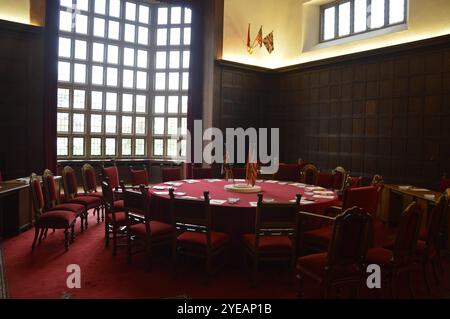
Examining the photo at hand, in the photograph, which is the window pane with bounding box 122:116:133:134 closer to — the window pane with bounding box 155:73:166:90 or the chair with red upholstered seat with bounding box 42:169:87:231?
the window pane with bounding box 155:73:166:90

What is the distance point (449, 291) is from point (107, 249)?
4.13m

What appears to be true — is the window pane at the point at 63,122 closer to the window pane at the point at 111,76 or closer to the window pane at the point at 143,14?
the window pane at the point at 111,76

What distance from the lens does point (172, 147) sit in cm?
1037

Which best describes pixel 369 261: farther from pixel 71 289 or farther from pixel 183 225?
pixel 71 289

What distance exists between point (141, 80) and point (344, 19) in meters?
5.77

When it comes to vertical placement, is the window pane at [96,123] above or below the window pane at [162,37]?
below

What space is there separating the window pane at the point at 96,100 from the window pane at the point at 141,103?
39.9 inches

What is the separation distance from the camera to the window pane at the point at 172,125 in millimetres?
10352

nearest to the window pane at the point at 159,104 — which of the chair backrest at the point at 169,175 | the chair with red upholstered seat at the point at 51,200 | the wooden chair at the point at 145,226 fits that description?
the chair backrest at the point at 169,175

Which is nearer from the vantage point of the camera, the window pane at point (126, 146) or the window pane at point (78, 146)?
the window pane at point (78, 146)

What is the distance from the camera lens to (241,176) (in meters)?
7.11

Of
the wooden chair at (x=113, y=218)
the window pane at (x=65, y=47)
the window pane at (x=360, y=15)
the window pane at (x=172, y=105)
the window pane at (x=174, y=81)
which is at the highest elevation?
the window pane at (x=360, y=15)

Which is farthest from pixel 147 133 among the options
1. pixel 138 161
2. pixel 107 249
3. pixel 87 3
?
pixel 107 249

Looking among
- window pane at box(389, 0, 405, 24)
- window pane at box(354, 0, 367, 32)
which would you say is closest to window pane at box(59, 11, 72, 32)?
window pane at box(354, 0, 367, 32)
